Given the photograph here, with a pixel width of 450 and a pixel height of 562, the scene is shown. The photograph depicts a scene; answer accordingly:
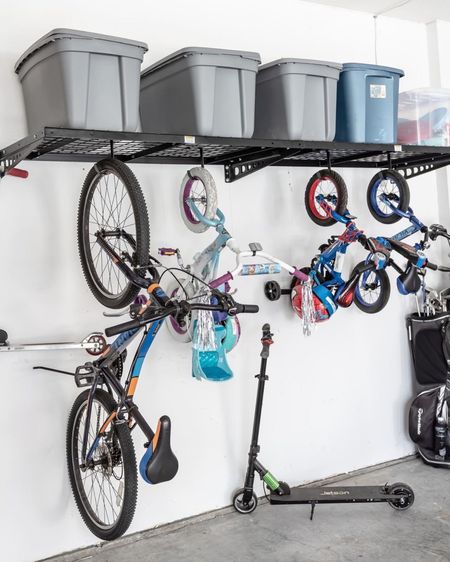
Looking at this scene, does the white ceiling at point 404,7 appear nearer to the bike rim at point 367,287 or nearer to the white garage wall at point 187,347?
the white garage wall at point 187,347

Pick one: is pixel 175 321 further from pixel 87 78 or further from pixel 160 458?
pixel 87 78

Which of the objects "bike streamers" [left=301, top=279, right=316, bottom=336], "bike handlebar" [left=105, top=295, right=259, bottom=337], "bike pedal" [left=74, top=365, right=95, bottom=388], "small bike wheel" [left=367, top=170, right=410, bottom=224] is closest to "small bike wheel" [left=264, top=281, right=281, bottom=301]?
"bike streamers" [left=301, top=279, right=316, bottom=336]

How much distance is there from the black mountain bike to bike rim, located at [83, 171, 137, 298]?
18 centimetres

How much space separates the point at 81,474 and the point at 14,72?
182 cm

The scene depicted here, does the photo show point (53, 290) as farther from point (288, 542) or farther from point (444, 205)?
point (444, 205)

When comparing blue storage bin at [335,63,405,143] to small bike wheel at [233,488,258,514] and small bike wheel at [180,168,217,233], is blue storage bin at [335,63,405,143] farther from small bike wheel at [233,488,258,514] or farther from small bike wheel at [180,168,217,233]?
small bike wheel at [233,488,258,514]

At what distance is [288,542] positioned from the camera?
11.8 ft

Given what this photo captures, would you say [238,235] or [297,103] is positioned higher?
[297,103]

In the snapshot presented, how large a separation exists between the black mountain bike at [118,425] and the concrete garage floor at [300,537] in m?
0.26

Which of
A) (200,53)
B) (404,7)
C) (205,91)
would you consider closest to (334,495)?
(205,91)

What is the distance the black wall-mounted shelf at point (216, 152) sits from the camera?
2.93 meters

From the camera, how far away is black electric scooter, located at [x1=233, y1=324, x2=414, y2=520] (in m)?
3.78

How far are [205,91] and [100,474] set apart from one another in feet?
5.94

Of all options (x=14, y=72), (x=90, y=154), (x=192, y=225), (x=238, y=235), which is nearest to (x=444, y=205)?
(x=238, y=235)
